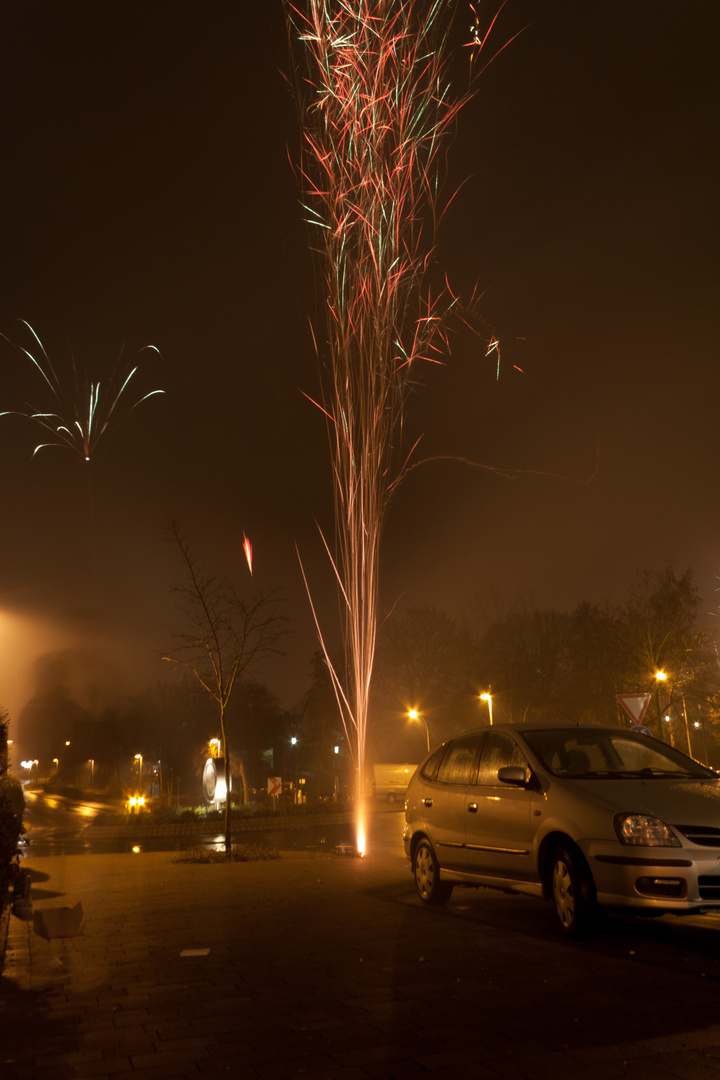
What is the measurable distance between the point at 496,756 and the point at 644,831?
6.83 ft

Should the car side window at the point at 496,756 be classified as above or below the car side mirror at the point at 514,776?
above

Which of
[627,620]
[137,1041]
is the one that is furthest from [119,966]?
[627,620]

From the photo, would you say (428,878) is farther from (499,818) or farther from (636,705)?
(636,705)

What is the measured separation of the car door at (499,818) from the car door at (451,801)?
13 cm

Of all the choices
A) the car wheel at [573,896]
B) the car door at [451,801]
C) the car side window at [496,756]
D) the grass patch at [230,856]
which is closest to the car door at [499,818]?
the car side window at [496,756]

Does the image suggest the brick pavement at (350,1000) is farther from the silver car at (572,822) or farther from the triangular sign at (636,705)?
the triangular sign at (636,705)

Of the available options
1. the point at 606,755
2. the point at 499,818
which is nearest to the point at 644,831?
the point at 606,755

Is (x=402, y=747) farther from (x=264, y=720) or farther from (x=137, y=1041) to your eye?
(x=137, y=1041)

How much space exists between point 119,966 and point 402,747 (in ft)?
176

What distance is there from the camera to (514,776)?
742 cm

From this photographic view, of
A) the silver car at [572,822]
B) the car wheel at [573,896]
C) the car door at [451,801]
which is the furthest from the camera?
the car door at [451,801]

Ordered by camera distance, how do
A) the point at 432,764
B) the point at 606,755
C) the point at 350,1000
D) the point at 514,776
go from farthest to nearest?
the point at 432,764, the point at 606,755, the point at 514,776, the point at 350,1000

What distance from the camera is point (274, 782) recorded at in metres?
29.4

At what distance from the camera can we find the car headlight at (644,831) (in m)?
6.24
